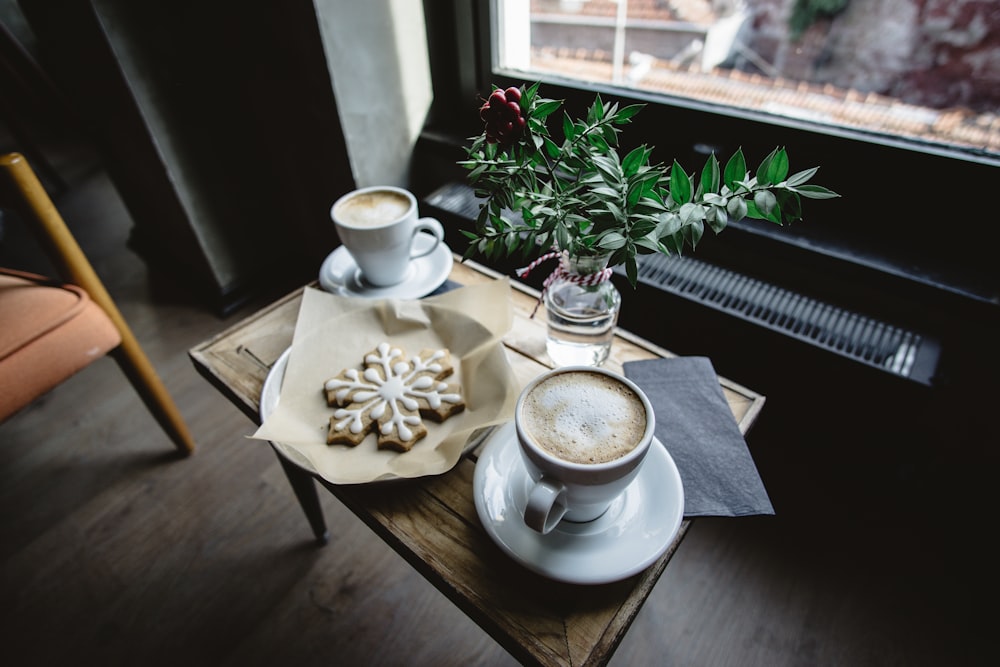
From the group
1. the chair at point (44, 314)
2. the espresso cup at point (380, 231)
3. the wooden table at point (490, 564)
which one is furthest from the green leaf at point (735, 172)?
the chair at point (44, 314)

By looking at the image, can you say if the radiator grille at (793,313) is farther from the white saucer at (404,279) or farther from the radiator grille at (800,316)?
Answer: the white saucer at (404,279)

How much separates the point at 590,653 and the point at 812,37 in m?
1.20

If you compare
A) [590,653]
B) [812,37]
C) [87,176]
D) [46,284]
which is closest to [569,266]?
[590,653]

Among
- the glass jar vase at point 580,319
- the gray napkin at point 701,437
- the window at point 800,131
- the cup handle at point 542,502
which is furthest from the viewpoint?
the window at point 800,131

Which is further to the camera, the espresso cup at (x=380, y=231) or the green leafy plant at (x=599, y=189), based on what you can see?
the espresso cup at (x=380, y=231)

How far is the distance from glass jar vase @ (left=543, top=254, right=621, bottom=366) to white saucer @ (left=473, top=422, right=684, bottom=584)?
0.21m

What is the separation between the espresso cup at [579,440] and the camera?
0.54 meters

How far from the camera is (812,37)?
112 centimetres

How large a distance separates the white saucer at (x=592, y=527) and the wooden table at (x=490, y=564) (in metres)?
0.03

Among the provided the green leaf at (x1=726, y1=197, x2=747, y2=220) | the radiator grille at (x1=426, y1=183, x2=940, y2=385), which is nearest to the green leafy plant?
the green leaf at (x1=726, y1=197, x2=747, y2=220)

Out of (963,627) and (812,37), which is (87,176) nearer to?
(812,37)

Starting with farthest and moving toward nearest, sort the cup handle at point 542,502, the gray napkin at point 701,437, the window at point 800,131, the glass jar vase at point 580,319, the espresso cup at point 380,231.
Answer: the window at point 800,131 < the espresso cup at point 380,231 < the glass jar vase at point 580,319 < the gray napkin at point 701,437 < the cup handle at point 542,502

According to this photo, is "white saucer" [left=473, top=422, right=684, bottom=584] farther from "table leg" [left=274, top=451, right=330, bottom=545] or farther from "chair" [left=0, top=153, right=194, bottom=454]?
"chair" [left=0, top=153, right=194, bottom=454]

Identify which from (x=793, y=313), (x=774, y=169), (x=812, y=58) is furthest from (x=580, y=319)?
(x=812, y=58)
